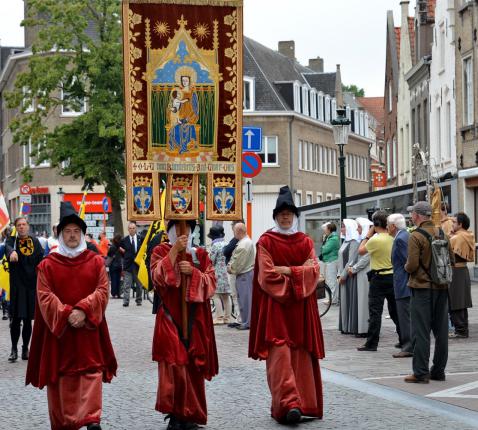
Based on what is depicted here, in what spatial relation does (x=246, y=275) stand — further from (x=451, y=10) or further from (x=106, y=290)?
(x=451, y=10)

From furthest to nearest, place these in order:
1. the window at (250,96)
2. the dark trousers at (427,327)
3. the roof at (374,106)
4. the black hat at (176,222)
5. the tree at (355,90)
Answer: the tree at (355,90) → the roof at (374,106) → the window at (250,96) → the dark trousers at (427,327) → the black hat at (176,222)

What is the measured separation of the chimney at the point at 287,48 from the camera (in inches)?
3169

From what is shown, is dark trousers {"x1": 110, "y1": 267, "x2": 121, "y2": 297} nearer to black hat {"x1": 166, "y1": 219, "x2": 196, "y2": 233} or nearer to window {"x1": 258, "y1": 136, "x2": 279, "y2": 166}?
black hat {"x1": 166, "y1": 219, "x2": 196, "y2": 233}

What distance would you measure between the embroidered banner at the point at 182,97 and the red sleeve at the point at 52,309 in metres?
1.50

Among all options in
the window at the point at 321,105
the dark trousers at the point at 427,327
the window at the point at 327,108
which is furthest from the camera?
the window at the point at 327,108

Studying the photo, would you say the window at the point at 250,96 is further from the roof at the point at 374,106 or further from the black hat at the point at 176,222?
the black hat at the point at 176,222

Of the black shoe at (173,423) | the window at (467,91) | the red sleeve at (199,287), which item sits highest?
the window at (467,91)

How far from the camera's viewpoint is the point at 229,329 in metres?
21.0

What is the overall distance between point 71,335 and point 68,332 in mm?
36

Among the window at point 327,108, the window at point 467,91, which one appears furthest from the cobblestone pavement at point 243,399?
the window at point 327,108

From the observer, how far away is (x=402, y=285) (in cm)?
1556

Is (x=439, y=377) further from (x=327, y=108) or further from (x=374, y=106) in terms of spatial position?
(x=374, y=106)

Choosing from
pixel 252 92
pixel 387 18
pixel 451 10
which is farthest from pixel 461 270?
pixel 252 92

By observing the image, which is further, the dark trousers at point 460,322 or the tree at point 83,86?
the tree at point 83,86
